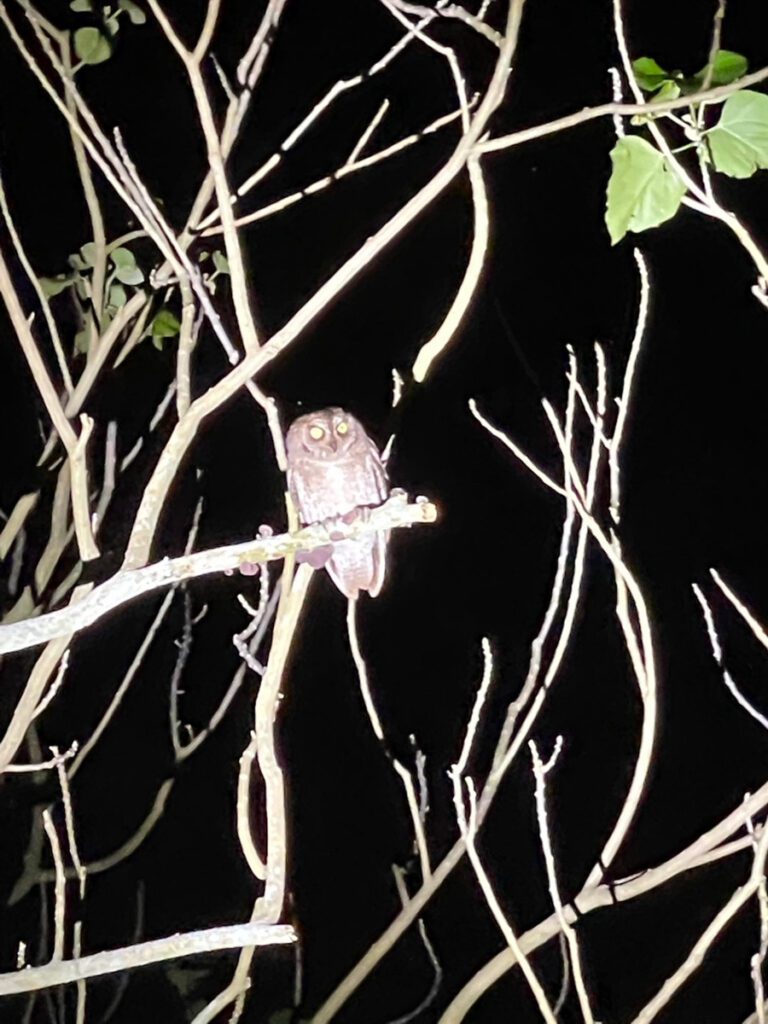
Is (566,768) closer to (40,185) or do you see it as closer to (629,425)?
(629,425)

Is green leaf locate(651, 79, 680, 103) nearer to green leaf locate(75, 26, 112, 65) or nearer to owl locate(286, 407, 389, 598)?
green leaf locate(75, 26, 112, 65)

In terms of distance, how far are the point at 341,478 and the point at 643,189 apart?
111 centimetres

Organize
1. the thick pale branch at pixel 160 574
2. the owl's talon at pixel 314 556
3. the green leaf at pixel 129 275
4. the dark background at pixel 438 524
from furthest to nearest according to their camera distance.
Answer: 1. the dark background at pixel 438 524
2. the green leaf at pixel 129 275
3. the owl's talon at pixel 314 556
4. the thick pale branch at pixel 160 574

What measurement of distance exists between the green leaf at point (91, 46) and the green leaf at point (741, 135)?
2.72 ft

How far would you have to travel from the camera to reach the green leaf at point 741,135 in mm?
886

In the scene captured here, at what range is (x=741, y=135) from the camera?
2.95 ft

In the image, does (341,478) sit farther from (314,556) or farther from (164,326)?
(314,556)

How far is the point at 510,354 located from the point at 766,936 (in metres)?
1.61

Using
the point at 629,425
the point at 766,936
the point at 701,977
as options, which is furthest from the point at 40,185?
the point at 701,977

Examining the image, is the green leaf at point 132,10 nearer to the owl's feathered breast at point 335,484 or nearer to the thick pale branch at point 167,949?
the owl's feathered breast at point 335,484

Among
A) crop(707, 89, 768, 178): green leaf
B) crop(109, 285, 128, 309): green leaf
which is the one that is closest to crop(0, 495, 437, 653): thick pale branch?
crop(707, 89, 768, 178): green leaf

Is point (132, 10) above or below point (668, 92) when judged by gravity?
above

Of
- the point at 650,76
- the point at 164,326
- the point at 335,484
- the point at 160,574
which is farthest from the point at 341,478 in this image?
the point at 650,76

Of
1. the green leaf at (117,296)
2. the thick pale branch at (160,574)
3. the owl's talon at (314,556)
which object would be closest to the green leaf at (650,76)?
the thick pale branch at (160,574)
